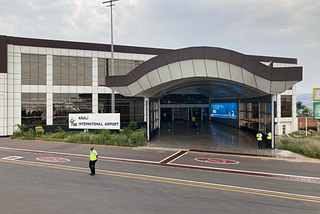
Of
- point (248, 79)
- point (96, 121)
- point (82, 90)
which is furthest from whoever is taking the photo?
point (82, 90)

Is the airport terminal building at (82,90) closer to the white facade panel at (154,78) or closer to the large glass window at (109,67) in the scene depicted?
the large glass window at (109,67)

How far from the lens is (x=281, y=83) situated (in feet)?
46.5

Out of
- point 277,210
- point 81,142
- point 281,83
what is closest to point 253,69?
point 281,83

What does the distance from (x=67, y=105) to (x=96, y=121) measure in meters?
9.57

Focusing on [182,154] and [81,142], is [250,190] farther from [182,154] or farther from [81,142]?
[81,142]

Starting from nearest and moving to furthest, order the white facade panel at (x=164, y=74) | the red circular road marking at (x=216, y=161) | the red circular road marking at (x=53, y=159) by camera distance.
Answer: the red circular road marking at (x=216, y=161) < the red circular road marking at (x=53, y=159) < the white facade panel at (x=164, y=74)

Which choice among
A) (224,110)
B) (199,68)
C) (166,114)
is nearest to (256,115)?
(199,68)

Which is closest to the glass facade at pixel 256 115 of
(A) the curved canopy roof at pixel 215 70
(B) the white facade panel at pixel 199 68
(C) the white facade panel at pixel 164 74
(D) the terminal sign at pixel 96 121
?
(A) the curved canopy roof at pixel 215 70

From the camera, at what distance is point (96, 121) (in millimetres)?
21859

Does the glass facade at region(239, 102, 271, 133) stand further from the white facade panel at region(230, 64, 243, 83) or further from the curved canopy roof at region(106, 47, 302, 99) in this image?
the white facade panel at region(230, 64, 243, 83)

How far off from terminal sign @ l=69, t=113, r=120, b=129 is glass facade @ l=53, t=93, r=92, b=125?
22.7 ft

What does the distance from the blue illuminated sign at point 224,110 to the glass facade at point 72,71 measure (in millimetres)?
22542

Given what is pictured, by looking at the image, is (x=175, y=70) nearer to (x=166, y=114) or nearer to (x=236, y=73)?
(x=236, y=73)

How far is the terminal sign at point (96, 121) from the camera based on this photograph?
21.4 metres
